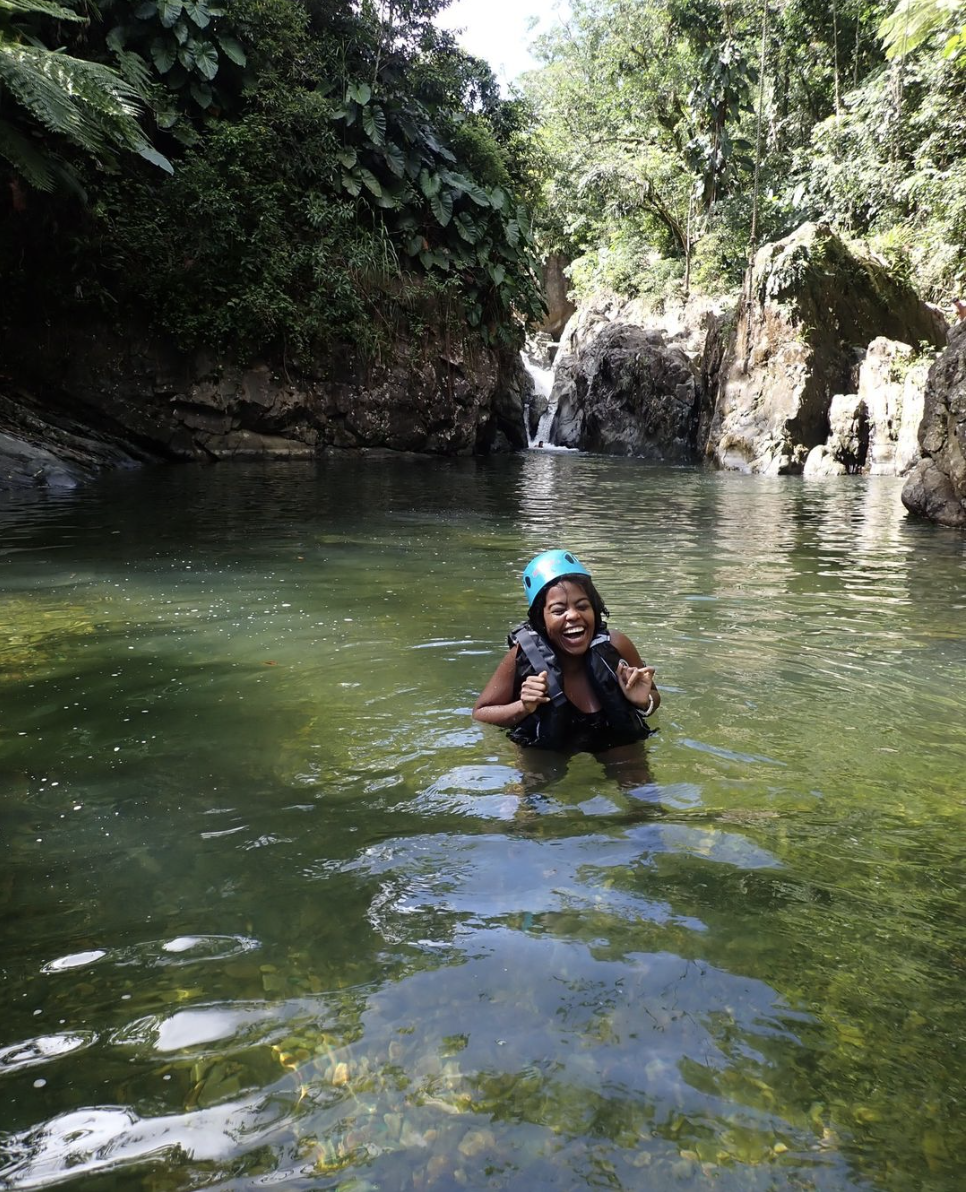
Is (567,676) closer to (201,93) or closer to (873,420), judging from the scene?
(873,420)

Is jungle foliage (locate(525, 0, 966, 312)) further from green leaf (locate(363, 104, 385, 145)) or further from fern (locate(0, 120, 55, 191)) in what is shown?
fern (locate(0, 120, 55, 191))

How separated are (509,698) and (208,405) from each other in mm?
16312

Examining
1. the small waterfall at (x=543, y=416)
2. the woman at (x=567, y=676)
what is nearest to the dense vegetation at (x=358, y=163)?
the small waterfall at (x=543, y=416)

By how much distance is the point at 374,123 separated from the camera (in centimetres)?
1950

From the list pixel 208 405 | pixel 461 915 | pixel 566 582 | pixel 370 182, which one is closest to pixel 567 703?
pixel 566 582

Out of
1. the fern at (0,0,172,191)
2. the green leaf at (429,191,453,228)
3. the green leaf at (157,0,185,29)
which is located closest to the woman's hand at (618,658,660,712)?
the fern at (0,0,172,191)

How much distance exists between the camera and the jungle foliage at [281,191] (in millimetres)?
16562

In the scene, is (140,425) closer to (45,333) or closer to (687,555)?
(45,333)

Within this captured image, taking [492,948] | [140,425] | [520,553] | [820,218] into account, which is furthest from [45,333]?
[820,218]

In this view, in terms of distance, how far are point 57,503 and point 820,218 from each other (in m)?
23.0

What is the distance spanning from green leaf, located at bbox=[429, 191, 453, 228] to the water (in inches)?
699

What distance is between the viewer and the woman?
131 inches

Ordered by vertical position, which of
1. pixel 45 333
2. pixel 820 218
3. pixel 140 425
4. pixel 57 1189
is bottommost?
pixel 57 1189

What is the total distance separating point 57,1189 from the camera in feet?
4.77
